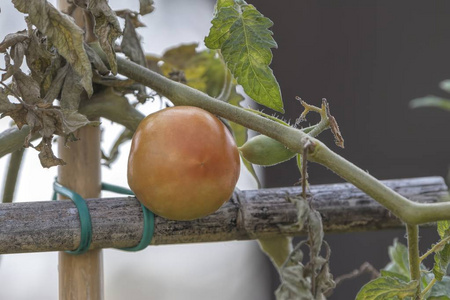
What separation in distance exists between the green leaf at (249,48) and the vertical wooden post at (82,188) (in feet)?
0.55

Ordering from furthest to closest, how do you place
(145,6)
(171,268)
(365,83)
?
(171,268)
(365,83)
(145,6)

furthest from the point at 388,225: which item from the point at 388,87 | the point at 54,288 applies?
the point at 54,288

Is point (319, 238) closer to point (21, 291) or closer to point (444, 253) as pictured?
point (444, 253)

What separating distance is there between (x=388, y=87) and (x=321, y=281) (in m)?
1.47

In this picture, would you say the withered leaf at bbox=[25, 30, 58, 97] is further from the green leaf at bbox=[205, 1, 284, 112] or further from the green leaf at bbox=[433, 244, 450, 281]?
the green leaf at bbox=[433, 244, 450, 281]

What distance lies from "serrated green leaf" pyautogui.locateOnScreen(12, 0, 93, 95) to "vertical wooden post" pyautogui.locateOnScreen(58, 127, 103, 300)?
12cm

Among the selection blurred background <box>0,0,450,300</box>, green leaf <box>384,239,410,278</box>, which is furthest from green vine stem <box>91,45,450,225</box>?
blurred background <box>0,0,450,300</box>

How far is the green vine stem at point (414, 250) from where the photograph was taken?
0.52 meters

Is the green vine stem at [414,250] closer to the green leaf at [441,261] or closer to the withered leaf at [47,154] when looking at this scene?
the green leaf at [441,261]

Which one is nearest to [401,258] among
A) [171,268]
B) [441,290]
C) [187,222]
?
[441,290]

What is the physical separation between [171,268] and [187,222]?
2.25 meters

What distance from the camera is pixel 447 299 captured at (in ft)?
1.91

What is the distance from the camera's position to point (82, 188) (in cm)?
64

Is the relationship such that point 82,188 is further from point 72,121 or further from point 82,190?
point 72,121
